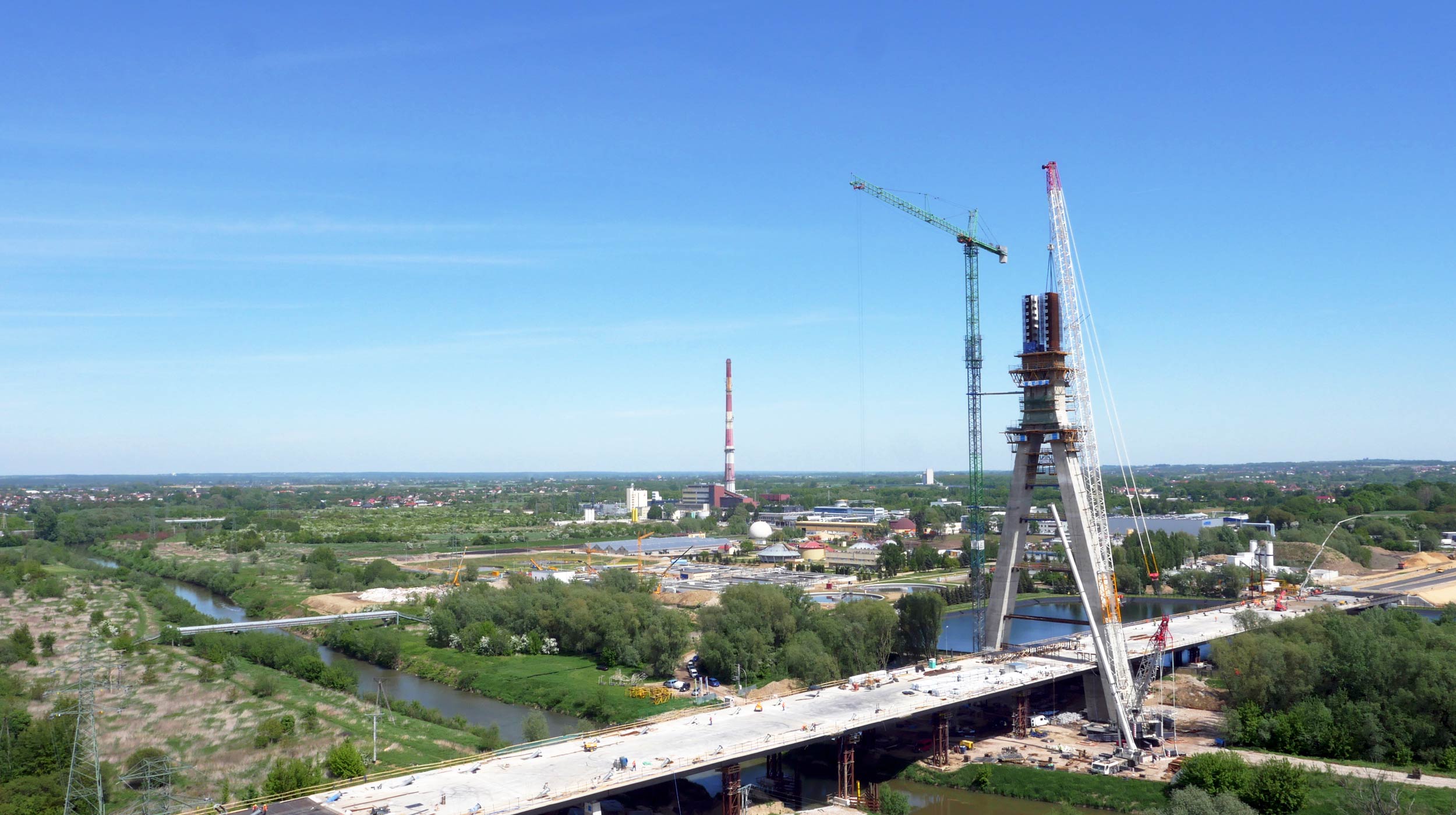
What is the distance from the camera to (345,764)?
40562mm

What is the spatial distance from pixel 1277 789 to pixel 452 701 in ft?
160

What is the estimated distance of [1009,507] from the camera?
56.8 metres

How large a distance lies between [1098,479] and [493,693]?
41.4 meters

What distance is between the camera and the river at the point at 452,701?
189ft

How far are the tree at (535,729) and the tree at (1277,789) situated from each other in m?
31.5

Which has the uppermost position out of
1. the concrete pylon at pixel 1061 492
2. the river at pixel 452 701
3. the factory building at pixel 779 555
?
the concrete pylon at pixel 1061 492

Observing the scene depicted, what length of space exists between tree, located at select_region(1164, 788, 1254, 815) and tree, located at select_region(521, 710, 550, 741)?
2887cm

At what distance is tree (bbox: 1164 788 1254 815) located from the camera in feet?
113

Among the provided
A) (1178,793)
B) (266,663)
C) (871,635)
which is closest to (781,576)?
(871,635)

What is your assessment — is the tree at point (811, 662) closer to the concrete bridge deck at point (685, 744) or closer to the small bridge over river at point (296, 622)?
the concrete bridge deck at point (685, 744)

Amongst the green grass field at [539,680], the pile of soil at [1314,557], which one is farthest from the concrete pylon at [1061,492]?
the pile of soil at [1314,557]

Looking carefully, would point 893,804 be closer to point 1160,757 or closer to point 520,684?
point 1160,757

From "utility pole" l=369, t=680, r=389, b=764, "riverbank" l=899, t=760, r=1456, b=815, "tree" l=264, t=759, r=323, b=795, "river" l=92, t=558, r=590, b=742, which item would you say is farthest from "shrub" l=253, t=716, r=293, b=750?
"riverbank" l=899, t=760, r=1456, b=815

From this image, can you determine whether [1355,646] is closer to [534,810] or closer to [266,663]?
[534,810]
